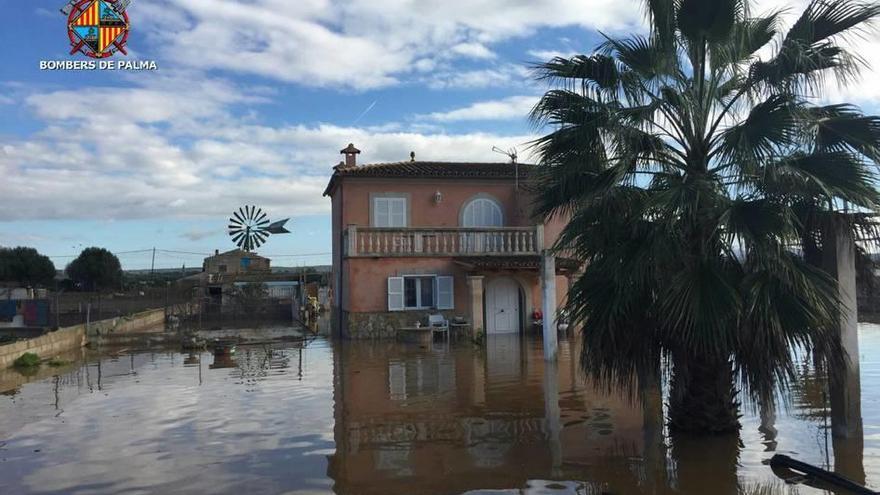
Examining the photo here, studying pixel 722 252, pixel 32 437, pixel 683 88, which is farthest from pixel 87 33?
pixel 722 252

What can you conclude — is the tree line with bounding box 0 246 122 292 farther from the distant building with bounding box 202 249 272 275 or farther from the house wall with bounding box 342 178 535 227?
the house wall with bounding box 342 178 535 227

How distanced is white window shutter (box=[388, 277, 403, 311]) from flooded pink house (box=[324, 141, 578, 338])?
31 mm

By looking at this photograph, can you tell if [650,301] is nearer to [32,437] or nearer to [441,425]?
→ [441,425]

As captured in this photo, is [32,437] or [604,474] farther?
[32,437]

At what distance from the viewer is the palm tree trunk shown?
7.48 m

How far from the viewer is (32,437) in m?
8.68

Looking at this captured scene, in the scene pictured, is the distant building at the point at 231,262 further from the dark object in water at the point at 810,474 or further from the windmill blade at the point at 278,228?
the dark object in water at the point at 810,474

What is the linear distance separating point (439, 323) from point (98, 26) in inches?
474

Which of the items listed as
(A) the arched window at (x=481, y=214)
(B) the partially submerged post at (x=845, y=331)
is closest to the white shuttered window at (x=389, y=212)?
(A) the arched window at (x=481, y=214)

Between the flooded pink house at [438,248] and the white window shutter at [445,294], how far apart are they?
0.03 metres

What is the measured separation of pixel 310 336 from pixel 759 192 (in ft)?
59.1

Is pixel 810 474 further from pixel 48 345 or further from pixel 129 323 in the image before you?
pixel 129 323

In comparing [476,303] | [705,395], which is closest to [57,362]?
[476,303]

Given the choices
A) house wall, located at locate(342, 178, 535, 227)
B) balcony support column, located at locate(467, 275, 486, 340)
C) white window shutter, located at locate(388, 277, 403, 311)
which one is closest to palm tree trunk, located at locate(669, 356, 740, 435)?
balcony support column, located at locate(467, 275, 486, 340)
